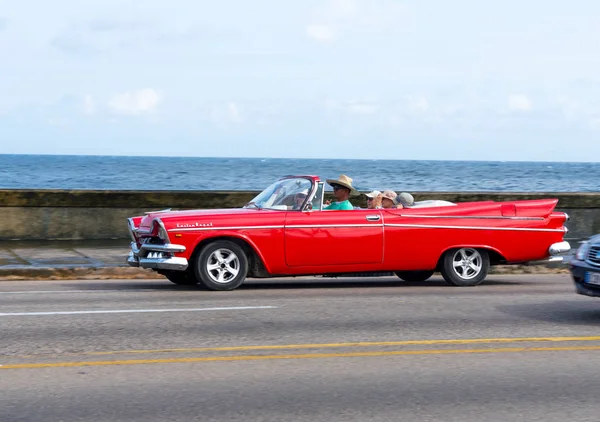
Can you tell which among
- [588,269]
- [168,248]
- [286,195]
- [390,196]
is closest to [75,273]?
[168,248]

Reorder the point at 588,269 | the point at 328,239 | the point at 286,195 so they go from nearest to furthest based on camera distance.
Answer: the point at 588,269, the point at 328,239, the point at 286,195

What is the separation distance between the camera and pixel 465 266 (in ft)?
42.3

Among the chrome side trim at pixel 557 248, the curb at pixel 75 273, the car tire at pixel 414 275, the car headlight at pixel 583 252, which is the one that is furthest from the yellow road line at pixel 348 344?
the curb at pixel 75 273

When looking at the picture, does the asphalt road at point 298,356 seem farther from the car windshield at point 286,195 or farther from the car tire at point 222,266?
the car windshield at point 286,195

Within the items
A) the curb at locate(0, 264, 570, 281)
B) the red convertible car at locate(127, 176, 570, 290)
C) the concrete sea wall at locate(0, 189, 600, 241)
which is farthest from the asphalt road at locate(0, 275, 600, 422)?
the concrete sea wall at locate(0, 189, 600, 241)

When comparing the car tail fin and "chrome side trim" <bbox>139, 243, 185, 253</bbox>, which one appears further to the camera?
the car tail fin

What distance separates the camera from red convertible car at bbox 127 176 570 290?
465 inches

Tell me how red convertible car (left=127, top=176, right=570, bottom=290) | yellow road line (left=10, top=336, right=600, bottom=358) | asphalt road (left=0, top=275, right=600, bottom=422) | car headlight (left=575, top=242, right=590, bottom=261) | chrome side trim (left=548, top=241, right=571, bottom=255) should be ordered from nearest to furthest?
asphalt road (left=0, top=275, right=600, bottom=422) < yellow road line (left=10, top=336, right=600, bottom=358) < car headlight (left=575, top=242, right=590, bottom=261) < red convertible car (left=127, top=176, right=570, bottom=290) < chrome side trim (left=548, top=241, right=571, bottom=255)

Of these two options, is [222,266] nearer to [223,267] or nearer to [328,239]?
[223,267]

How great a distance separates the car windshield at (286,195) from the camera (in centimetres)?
1227

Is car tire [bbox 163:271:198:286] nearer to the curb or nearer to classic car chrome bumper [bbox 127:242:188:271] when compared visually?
classic car chrome bumper [bbox 127:242:188:271]

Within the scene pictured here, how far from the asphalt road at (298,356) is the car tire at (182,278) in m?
0.92

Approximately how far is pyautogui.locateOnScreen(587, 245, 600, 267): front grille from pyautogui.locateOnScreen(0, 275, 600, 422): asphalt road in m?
0.58

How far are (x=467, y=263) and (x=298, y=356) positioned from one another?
233 inches
